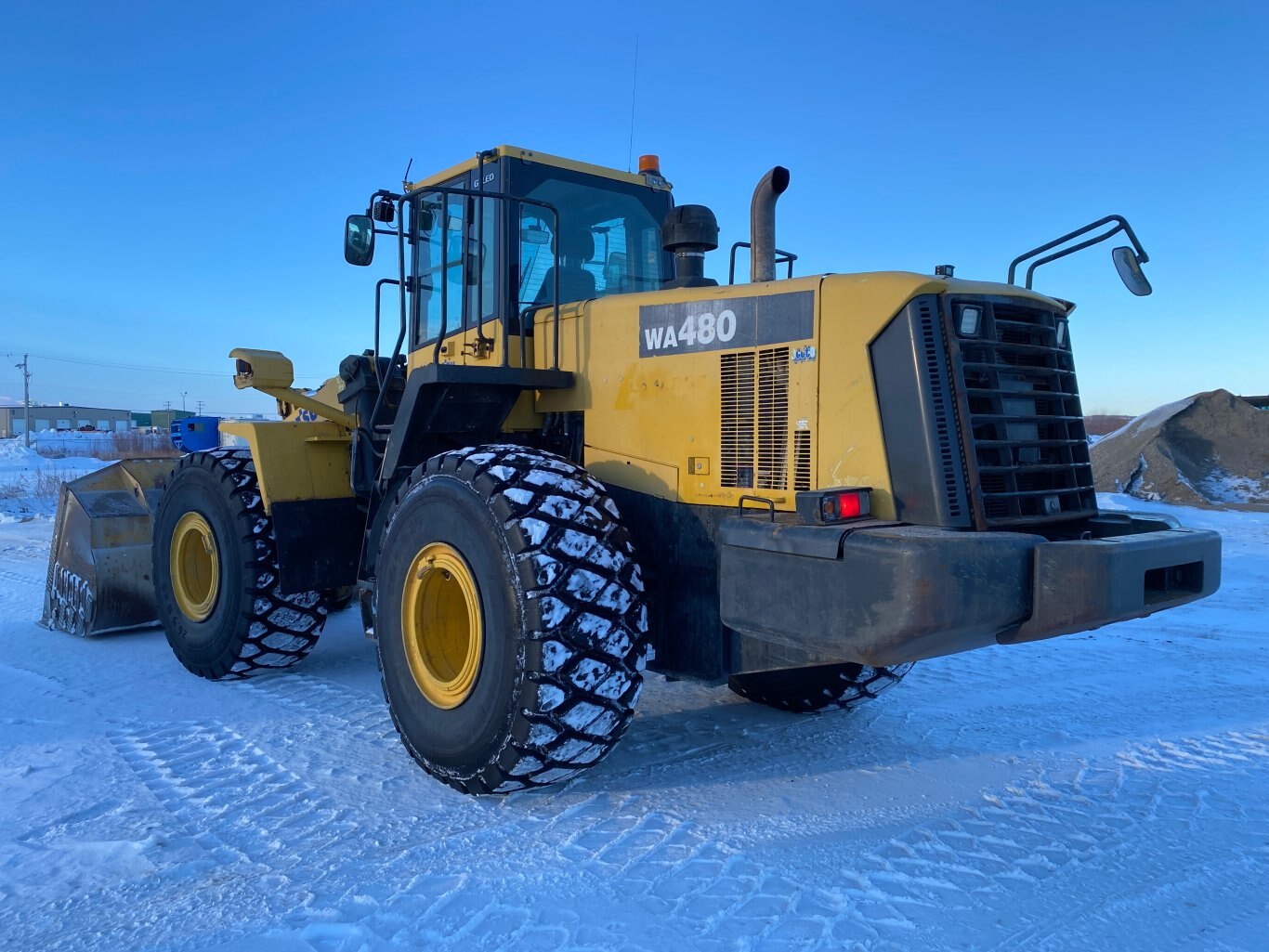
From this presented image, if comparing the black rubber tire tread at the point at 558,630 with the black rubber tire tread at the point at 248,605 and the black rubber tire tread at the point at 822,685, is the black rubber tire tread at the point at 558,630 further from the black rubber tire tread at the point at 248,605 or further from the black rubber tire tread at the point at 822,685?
the black rubber tire tread at the point at 248,605

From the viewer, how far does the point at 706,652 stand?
3.64m

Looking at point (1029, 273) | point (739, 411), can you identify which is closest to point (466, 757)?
point (739, 411)

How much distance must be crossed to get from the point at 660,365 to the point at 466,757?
178 cm

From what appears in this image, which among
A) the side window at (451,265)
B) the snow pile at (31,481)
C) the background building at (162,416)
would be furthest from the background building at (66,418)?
the side window at (451,265)

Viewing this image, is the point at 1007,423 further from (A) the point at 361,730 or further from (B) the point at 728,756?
(A) the point at 361,730

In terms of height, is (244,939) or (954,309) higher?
(954,309)

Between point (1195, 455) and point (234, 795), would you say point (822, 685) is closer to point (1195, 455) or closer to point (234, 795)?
point (234, 795)

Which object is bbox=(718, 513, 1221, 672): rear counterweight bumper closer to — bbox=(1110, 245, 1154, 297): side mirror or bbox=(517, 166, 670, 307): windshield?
bbox=(1110, 245, 1154, 297): side mirror

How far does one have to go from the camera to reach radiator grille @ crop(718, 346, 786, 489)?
11.6ft

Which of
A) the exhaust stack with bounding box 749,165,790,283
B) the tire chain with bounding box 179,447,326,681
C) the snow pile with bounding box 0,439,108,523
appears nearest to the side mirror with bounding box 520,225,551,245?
the exhaust stack with bounding box 749,165,790,283

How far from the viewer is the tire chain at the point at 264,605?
5.42 meters

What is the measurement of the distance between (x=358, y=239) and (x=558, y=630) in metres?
2.44

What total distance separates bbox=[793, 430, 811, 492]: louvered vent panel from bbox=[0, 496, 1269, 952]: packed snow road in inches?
50.0

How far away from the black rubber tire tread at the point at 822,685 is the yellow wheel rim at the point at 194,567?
3.35 m
